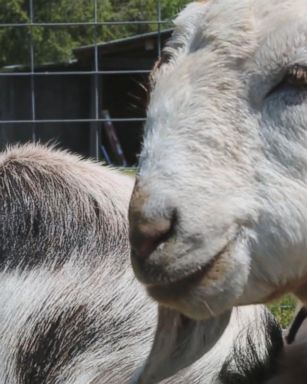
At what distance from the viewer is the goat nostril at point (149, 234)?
2.01m

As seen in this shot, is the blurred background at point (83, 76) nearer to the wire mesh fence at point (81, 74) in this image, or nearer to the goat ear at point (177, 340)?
the wire mesh fence at point (81, 74)

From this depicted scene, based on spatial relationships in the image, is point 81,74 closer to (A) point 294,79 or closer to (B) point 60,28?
(A) point 294,79

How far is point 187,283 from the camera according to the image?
2.07 meters

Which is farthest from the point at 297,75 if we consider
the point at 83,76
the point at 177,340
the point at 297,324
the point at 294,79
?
the point at 83,76

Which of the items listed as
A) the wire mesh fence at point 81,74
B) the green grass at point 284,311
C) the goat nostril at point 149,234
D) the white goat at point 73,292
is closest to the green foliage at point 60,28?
the wire mesh fence at point 81,74

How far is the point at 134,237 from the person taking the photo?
6.75ft

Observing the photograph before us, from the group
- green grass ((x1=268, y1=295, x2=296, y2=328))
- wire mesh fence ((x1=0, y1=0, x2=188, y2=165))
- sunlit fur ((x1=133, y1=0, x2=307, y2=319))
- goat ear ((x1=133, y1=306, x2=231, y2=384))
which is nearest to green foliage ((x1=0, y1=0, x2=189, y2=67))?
wire mesh fence ((x1=0, y1=0, x2=188, y2=165))

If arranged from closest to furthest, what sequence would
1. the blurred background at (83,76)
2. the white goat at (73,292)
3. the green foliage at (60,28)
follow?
the white goat at (73,292) → the blurred background at (83,76) → the green foliage at (60,28)

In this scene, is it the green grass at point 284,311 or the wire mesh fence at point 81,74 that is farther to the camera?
the wire mesh fence at point 81,74

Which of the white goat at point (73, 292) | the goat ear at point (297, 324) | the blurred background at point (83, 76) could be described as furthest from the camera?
the blurred background at point (83, 76)

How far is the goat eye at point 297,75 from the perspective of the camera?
2.08m

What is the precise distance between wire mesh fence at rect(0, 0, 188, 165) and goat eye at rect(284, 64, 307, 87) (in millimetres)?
730

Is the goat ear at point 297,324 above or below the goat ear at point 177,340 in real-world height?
below

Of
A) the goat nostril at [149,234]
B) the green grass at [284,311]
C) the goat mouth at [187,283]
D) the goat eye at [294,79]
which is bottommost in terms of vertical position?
the green grass at [284,311]
